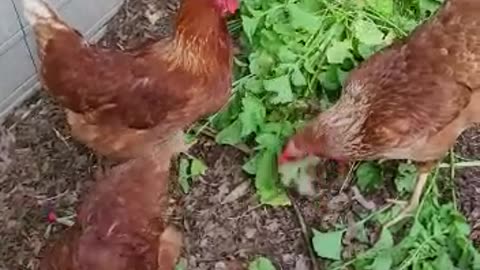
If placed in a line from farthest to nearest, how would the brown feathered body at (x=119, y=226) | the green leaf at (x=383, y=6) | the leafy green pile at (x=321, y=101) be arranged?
the green leaf at (x=383, y=6)
the leafy green pile at (x=321, y=101)
the brown feathered body at (x=119, y=226)

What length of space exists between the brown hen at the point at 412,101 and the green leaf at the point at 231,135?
0.29 metres

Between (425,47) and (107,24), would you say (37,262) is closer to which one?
(107,24)

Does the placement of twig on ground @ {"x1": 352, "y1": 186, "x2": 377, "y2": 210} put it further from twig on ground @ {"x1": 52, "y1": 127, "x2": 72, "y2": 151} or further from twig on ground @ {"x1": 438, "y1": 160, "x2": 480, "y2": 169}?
twig on ground @ {"x1": 52, "y1": 127, "x2": 72, "y2": 151}

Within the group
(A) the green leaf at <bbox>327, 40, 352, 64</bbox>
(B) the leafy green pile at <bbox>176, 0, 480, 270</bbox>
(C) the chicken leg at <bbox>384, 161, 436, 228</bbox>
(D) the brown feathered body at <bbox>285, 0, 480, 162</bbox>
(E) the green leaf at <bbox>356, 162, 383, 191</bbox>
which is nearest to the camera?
(D) the brown feathered body at <bbox>285, 0, 480, 162</bbox>

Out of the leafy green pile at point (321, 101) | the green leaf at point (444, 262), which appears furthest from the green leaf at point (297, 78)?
the green leaf at point (444, 262)

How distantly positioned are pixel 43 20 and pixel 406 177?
1.48m

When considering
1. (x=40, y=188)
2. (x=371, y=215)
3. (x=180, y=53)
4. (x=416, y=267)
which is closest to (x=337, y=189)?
(x=371, y=215)

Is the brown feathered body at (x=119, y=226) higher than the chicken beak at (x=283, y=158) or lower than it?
higher

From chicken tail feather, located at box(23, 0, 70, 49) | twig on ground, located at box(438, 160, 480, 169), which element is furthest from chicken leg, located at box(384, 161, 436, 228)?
chicken tail feather, located at box(23, 0, 70, 49)

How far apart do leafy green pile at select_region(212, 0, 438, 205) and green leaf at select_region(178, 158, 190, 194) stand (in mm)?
182

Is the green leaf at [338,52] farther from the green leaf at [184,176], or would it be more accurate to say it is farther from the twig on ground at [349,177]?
the green leaf at [184,176]

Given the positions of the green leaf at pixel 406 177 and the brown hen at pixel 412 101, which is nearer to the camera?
the brown hen at pixel 412 101

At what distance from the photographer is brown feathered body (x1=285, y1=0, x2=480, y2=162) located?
13.4ft

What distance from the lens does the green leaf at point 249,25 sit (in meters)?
4.62
